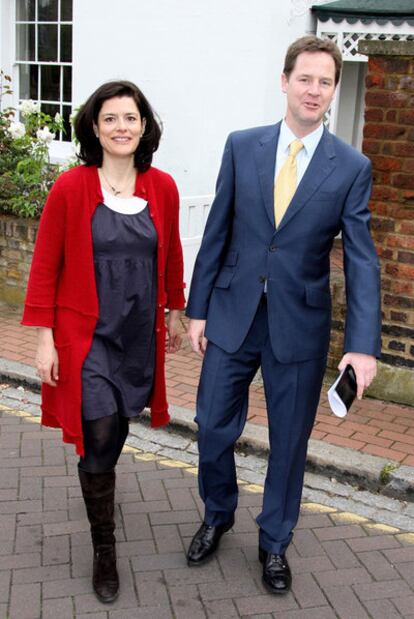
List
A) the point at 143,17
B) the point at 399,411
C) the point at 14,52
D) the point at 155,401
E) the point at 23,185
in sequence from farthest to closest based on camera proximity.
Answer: the point at 14,52
the point at 143,17
the point at 23,185
the point at 399,411
the point at 155,401

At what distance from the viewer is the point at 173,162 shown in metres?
7.57

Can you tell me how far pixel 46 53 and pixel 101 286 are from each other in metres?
7.18

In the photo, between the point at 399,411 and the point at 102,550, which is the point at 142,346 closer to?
the point at 102,550

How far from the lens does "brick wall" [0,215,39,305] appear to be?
21.9 ft

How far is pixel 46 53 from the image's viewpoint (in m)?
9.16

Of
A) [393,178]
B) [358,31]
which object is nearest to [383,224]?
[393,178]

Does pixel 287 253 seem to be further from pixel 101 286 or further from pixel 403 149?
pixel 403 149

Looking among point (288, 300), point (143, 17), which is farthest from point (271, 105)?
point (288, 300)

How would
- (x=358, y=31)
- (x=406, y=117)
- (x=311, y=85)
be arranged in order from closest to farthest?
(x=311, y=85) → (x=406, y=117) → (x=358, y=31)

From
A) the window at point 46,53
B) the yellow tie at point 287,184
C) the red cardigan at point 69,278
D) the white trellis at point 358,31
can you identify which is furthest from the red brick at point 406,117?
the window at point 46,53

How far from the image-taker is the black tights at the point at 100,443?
9.39ft

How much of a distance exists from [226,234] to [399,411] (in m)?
2.32

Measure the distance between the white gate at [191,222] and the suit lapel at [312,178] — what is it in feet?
12.2

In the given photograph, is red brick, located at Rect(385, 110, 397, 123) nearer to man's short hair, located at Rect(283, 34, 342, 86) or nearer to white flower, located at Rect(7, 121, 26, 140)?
man's short hair, located at Rect(283, 34, 342, 86)
